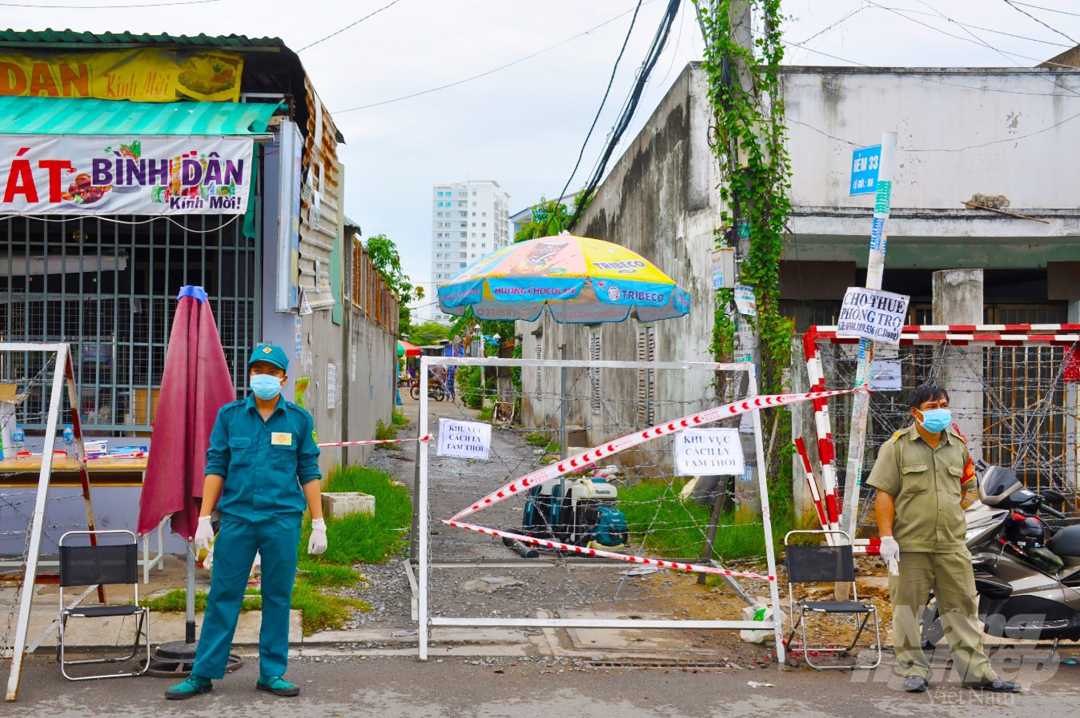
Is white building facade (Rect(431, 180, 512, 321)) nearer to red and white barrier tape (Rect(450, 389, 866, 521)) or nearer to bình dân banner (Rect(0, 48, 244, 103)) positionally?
bình dân banner (Rect(0, 48, 244, 103))

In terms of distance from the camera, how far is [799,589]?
8.12 meters

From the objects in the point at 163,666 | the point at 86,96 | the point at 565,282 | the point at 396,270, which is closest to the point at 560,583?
the point at 565,282

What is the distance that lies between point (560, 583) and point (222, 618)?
140 inches

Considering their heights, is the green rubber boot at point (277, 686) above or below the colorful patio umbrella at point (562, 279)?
below

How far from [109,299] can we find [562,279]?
415 cm

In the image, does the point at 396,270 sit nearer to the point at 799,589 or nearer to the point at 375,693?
the point at 799,589


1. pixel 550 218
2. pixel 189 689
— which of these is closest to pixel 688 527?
pixel 189 689

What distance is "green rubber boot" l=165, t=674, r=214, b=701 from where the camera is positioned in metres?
5.20

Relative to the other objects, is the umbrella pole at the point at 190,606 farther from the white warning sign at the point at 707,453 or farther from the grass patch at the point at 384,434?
the grass patch at the point at 384,434

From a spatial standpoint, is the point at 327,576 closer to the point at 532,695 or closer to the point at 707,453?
the point at 532,695

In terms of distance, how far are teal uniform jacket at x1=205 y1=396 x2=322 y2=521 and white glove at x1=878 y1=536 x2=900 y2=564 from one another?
3.30m

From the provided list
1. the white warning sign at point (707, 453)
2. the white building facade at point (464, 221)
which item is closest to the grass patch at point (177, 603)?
the white warning sign at point (707, 453)

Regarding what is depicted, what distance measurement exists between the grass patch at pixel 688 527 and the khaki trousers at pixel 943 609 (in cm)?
284

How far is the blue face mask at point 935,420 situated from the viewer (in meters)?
5.64
